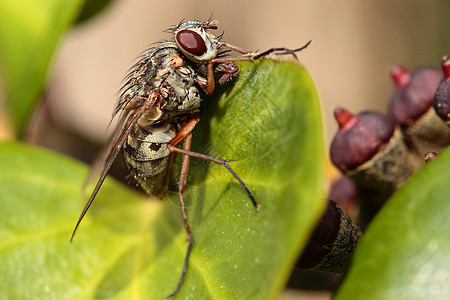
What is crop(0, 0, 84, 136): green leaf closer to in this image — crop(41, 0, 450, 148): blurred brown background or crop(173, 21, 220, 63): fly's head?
crop(173, 21, 220, 63): fly's head

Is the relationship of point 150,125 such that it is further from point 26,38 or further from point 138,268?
point 26,38

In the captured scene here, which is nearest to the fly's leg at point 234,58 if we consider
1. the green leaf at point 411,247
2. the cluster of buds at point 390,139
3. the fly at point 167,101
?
the fly at point 167,101

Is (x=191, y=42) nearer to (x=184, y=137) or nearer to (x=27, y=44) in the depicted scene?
(x=184, y=137)

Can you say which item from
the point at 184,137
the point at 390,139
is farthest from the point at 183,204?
the point at 390,139

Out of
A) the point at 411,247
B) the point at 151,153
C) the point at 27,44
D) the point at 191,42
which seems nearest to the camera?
the point at 411,247

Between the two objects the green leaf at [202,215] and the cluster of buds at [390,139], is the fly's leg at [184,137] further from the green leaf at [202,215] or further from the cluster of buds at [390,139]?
the cluster of buds at [390,139]

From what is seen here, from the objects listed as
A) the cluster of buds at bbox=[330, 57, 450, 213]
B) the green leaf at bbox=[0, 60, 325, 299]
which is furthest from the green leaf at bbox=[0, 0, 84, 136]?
the cluster of buds at bbox=[330, 57, 450, 213]
